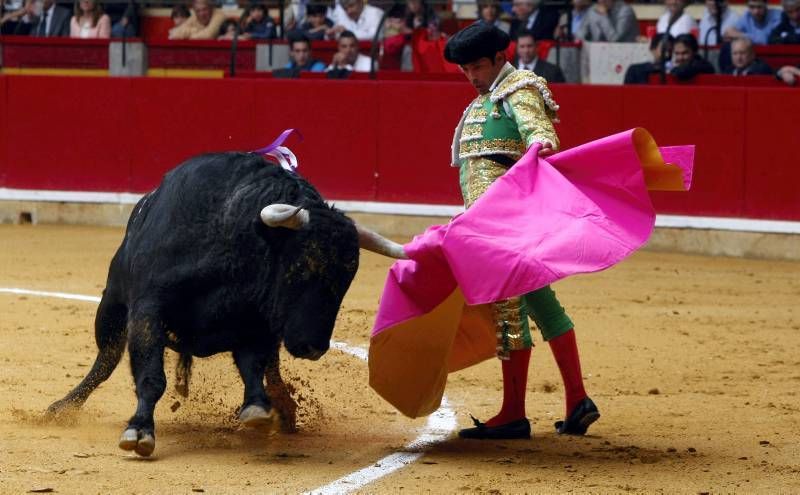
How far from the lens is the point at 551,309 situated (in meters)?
4.75

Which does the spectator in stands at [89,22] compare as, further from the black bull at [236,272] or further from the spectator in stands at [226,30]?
the black bull at [236,272]

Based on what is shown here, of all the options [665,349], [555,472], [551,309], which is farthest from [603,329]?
[555,472]

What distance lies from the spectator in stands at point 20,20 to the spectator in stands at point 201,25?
1538 millimetres

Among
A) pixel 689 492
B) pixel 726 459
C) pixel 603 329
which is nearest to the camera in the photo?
pixel 689 492

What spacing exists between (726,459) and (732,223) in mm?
5394

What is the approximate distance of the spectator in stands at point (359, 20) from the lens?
11.4 metres

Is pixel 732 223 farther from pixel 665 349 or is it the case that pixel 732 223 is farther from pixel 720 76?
pixel 665 349

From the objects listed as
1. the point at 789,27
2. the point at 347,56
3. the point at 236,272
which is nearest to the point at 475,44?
the point at 236,272

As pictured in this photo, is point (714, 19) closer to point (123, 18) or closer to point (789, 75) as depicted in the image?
point (789, 75)

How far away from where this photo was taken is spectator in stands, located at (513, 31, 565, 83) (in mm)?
9827

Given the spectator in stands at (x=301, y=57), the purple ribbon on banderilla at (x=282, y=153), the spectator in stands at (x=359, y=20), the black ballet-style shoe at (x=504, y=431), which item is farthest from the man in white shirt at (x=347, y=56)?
the black ballet-style shoe at (x=504, y=431)

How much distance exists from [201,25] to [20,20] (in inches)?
72.1

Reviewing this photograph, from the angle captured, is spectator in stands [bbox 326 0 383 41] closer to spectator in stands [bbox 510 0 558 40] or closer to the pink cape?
spectator in stands [bbox 510 0 558 40]

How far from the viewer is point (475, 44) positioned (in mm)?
4598
